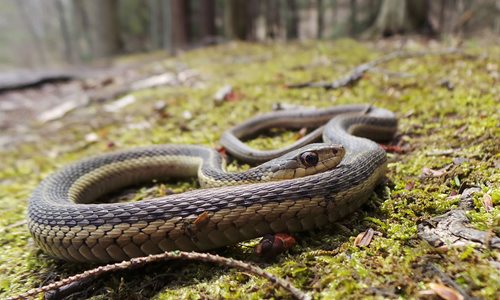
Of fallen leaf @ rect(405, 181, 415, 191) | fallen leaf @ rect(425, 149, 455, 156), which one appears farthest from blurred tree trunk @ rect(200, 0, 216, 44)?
fallen leaf @ rect(405, 181, 415, 191)

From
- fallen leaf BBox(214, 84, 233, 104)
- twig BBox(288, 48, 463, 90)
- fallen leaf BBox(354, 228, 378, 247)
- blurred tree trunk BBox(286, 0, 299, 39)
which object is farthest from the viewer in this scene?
blurred tree trunk BBox(286, 0, 299, 39)

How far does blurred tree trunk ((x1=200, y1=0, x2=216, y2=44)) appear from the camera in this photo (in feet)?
51.2

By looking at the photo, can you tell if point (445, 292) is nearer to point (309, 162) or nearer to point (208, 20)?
point (309, 162)

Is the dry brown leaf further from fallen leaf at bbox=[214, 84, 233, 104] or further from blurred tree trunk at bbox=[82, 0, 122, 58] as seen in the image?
blurred tree trunk at bbox=[82, 0, 122, 58]

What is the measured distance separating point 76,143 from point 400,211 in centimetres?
545

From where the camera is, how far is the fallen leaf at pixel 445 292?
1.89 metres

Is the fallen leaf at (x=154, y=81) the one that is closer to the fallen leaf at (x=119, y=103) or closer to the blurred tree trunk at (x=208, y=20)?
the fallen leaf at (x=119, y=103)

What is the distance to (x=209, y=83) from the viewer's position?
833cm

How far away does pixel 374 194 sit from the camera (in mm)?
3105

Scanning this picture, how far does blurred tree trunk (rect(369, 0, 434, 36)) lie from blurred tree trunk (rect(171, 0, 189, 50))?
8.52 meters

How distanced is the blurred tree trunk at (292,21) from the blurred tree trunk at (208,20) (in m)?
3.47

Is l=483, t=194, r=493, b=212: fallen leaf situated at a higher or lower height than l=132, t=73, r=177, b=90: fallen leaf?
higher

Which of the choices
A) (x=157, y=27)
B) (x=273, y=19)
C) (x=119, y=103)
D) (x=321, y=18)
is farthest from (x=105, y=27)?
(x=119, y=103)

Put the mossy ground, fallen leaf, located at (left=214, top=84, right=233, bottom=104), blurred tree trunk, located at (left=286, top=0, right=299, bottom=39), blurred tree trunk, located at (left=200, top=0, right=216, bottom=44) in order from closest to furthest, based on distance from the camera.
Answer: the mossy ground → fallen leaf, located at (left=214, top=84, right=233, bottom=104) → blurred tree trunk, located at (left=286, top=0, right=299, bottom=39) → blurred tree trunk, located at (left=200, top=0, right=216, bottom=44)
